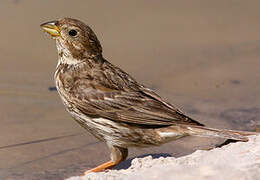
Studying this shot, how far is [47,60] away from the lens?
11.5 metres

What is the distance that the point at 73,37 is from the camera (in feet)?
24.4

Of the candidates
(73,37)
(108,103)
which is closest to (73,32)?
(73,37)

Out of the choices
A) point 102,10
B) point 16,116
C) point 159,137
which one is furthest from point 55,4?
point 159,137

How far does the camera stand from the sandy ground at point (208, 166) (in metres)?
5.04

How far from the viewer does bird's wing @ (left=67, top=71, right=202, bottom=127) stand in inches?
274

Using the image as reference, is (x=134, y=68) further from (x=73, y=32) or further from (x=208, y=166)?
(x=208, y=166)

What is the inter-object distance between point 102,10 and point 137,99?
21.5 ft

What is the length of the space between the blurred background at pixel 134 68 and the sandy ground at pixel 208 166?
168 centimetres

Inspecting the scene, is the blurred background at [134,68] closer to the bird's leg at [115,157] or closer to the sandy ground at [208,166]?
the bird's leg at [115,157]

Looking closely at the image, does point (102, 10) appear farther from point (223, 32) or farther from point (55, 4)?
point (223, 32)

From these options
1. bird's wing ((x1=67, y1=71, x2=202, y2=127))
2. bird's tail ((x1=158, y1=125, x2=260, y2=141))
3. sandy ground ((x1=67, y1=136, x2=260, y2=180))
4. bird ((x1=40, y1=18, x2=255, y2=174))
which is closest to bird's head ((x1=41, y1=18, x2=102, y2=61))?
bird ((x1=40, y1=18, x2=255, y2=174))

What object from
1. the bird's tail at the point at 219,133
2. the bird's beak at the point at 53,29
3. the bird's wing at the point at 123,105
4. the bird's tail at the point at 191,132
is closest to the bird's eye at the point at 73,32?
the bird's beak at the point at 53,29

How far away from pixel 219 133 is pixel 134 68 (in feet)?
16.3

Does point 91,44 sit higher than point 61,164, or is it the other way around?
point 91,44
